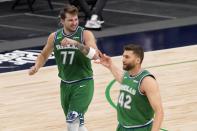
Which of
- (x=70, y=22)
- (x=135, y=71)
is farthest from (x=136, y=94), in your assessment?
(x=70, y=22)

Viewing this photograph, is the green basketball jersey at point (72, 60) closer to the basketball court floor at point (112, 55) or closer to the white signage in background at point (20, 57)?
the basketball court floor at point (112, 55)

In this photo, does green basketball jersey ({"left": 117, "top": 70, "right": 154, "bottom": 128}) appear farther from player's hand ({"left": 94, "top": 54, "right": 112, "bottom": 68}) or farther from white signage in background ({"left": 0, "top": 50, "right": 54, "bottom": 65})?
white signage in background ({"left": 0, "top": 50, "right": 54, "bottom": 65})

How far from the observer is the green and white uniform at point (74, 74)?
369 inches

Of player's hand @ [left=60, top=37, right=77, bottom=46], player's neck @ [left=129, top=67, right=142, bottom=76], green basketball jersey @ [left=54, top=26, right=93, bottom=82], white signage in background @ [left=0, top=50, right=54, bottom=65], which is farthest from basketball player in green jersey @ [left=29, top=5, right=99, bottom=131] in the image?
white signage in background @ [left=0, top=50, right=54, bottom=65]

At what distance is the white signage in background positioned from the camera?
15.4 m

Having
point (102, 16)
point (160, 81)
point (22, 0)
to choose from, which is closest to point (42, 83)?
point (160, 81)

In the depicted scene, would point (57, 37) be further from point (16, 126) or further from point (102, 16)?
point (102, 16)

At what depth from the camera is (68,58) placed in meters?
9.41

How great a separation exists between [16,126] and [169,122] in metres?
2.61

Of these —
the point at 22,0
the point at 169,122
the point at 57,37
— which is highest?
the point at 57,37

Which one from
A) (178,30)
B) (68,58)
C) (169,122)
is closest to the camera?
(68,58)

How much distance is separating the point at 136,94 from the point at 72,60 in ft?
5.99

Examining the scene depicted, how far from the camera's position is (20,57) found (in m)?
15.8

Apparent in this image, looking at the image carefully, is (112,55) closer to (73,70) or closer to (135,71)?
(73,70)
